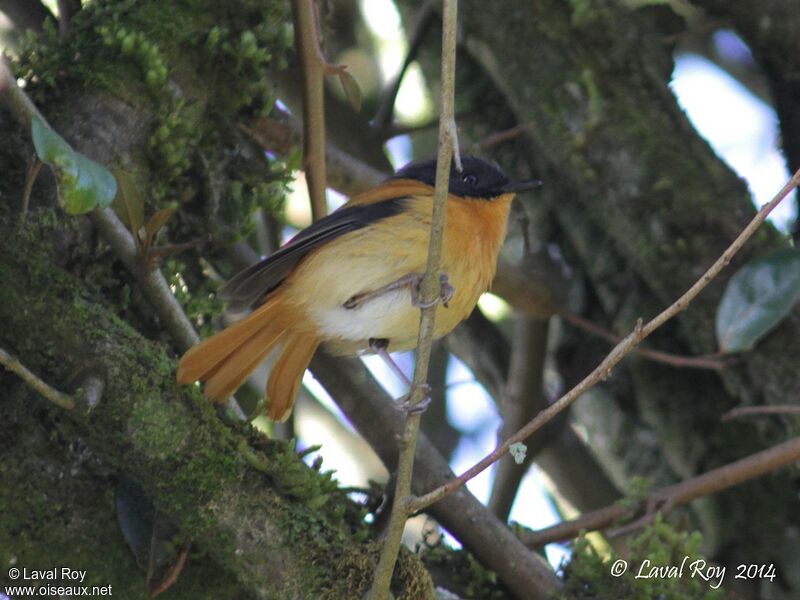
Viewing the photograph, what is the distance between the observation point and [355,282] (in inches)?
138

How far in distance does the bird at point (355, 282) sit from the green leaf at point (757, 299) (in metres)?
0.91

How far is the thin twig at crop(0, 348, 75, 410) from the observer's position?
252 cm

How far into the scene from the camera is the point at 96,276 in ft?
10.0

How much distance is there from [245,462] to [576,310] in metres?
2.29

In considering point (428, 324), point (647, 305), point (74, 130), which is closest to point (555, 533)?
point (647, 305)

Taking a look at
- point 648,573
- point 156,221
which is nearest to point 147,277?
point 156,221

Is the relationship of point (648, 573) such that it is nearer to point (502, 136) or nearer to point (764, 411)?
point (764, 411)

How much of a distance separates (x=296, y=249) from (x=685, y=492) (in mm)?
1571

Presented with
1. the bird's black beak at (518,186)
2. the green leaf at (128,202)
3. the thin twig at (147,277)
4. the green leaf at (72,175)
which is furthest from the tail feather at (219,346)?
the bird's black beak at (518,186)

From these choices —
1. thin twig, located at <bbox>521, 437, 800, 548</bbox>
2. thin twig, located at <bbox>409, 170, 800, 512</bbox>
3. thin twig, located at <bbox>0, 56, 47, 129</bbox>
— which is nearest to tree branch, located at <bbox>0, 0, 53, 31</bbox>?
thin twig, located at <bbox>0, 56, 47, 129</bbox>

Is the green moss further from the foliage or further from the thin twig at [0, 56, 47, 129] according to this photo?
the thin twig at [0, 56, 47, 129]

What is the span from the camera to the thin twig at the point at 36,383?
2.52 m

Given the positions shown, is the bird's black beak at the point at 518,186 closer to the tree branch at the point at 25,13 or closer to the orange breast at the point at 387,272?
the orange breast at the point at 387,272

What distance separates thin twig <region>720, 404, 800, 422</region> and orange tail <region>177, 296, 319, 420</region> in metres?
1.53
